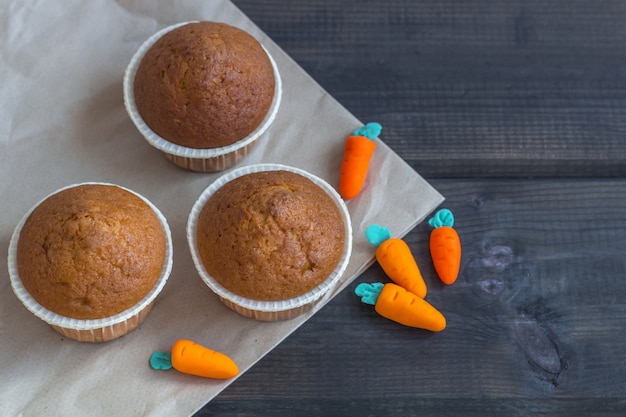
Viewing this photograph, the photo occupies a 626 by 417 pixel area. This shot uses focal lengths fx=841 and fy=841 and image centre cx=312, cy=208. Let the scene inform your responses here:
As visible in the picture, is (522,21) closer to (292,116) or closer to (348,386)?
(292,116)

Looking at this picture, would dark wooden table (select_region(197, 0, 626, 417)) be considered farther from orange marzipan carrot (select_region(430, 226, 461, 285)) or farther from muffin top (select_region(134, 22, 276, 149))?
muffin top (select_region(134, 22, 276, 149))

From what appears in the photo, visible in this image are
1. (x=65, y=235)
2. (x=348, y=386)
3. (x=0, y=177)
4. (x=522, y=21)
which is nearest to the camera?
(x=65, y=235)

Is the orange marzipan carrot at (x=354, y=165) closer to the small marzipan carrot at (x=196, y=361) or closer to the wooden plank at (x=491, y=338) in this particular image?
the wooden plank at (x=491, y=338)

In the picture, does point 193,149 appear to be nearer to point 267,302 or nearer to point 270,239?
point 270,239

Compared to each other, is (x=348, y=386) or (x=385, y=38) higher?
(x=385, y=38)

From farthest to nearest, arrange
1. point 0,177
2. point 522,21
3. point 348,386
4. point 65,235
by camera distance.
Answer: point 522,21 < point 0,177 < point 348,386 < point 65,235

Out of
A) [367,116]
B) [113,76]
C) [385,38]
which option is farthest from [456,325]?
[113,76]
